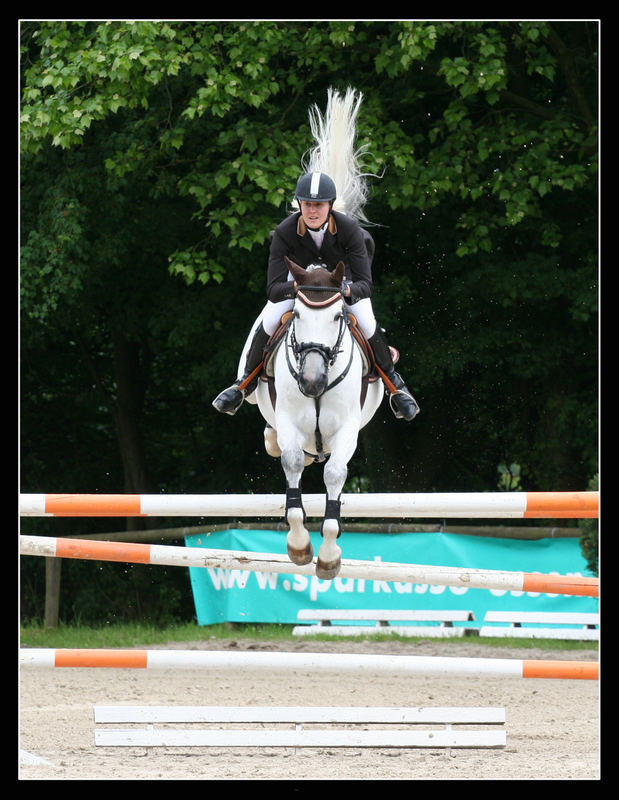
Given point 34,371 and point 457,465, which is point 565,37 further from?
point 34,371

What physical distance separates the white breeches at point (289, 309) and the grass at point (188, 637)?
19.5 ft

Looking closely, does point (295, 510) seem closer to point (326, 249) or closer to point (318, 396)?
point (318, 396)

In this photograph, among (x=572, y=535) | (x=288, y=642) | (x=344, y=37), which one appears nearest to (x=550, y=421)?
(x=572, y=535)

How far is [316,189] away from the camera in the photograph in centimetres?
491

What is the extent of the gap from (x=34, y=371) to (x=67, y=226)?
15.7 feet

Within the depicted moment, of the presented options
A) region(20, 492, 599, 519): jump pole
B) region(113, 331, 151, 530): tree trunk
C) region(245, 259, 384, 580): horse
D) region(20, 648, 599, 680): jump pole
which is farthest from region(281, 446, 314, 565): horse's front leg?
region(113, 331, 151, 530): tree trunk

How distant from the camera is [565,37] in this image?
1186 centimetres

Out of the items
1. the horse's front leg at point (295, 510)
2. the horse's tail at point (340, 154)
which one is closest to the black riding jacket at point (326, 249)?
the horse's tail at point (340, 154)

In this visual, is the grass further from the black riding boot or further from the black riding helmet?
the black riding helmet

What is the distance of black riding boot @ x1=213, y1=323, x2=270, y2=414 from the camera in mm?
5117

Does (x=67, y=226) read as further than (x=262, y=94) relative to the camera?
Yes

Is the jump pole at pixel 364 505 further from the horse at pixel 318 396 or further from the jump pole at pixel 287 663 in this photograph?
the jump pole at pixel 287 663

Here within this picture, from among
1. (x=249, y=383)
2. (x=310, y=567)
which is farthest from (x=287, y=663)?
(x=249, y=383)

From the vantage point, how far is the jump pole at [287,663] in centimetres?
537
